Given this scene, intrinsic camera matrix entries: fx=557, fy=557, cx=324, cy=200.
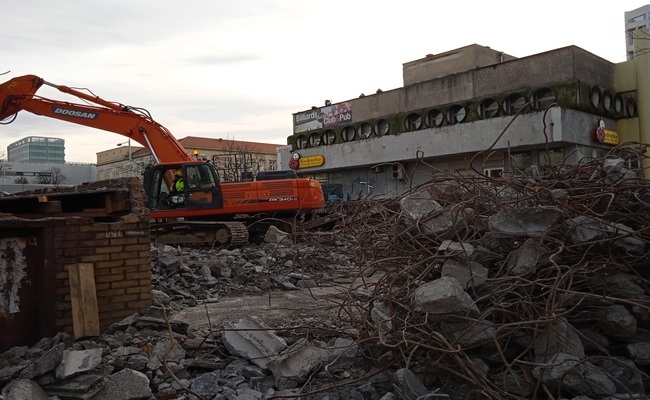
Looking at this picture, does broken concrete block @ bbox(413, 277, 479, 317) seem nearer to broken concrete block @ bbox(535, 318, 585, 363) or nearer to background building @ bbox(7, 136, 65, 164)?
broken concrete block @ bbox(535, 318, 585, 363)

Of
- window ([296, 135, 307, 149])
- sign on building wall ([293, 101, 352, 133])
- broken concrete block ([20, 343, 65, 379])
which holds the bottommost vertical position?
broken concrete block ([20, 343, 65, 379])

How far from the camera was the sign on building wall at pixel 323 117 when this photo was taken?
3609cm

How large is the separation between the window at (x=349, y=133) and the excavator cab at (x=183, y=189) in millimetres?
22147

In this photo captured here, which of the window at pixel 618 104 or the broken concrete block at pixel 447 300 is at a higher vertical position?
the window at pixel 618 104

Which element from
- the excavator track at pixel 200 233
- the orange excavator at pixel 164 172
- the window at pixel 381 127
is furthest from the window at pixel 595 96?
the excavator track at pixel 200 233

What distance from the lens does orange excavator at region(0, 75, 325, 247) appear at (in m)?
11.8

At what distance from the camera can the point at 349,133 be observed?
35.1 m

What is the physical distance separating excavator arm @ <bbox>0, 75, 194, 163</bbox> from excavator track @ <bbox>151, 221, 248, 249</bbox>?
1.58m

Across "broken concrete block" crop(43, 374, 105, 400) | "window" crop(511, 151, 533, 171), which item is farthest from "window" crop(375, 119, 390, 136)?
"broken concrete block" crop(43, 374, 105, 400)

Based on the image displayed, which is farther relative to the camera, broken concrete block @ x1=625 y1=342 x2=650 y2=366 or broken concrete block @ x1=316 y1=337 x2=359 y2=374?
broken concrete block @ x1=316 y1=337 x2=359 y2=374

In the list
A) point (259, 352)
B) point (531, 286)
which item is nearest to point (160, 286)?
point (259, 352)

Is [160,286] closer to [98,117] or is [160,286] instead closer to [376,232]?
[376,232]

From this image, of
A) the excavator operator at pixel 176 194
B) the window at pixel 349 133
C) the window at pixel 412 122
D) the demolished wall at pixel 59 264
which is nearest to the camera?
the demolished wall at pixel 59 264

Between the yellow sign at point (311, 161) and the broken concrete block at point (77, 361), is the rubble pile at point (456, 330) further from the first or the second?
the yellow sign at point (311, 161)
